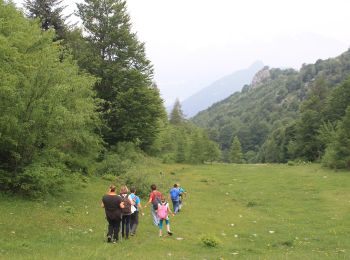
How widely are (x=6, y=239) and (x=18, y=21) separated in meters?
17.2

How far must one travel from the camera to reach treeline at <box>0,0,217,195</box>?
77.7 ft

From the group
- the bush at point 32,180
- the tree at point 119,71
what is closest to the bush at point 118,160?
the tree at point 119,71

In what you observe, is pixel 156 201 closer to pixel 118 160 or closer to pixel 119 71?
pixel 118 160

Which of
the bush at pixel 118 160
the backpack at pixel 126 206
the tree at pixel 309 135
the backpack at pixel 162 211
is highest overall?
the tree at pixel 309 135

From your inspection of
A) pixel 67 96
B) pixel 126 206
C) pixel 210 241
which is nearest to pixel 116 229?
pixel 126 206

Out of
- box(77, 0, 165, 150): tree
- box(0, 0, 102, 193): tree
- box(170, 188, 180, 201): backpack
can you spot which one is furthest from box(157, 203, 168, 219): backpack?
box(77, 0, 165, 150): tree

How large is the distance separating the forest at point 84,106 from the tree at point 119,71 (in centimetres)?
12

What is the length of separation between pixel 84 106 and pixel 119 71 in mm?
20006

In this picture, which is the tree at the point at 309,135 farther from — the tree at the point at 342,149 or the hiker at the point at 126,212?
the hiker at the point at 126,212

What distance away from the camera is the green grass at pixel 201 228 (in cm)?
1669

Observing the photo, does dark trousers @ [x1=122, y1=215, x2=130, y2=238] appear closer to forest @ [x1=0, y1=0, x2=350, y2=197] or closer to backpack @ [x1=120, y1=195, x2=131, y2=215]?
backpack @ [x1=120, y1=195, x2=131, y2=215]

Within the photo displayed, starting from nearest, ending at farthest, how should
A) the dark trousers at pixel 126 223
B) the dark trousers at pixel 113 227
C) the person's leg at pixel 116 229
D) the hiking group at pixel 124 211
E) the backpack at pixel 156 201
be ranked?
the hiking group at pixel 124 211 → the dark trousers at pixel 113 227 → the person's leg at pixel 116 229 → the dark trousers at pixel 126 223 → the backpack at pixel 156 201

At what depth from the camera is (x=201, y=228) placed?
23.4 metres

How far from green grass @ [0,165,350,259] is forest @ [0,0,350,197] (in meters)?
2.51
